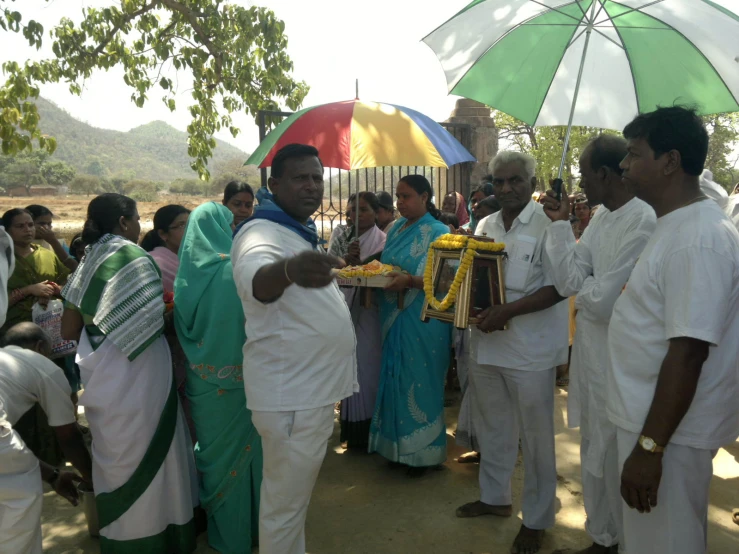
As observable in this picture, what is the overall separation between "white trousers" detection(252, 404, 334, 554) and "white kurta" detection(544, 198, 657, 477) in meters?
1.29

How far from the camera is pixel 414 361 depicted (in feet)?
13.4

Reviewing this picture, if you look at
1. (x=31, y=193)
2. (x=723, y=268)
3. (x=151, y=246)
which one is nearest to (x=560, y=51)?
(x=723, y=268)

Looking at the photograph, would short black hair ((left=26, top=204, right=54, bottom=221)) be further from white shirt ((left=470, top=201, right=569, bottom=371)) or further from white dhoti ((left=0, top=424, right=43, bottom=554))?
white shirt ((left=470, top=201, right=569, bottom=371))

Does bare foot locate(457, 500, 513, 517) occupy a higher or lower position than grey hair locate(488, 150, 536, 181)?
lower

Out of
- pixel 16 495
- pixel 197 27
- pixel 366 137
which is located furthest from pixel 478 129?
pixel 16 495

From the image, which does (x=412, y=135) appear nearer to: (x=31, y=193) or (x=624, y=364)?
(x=624, y=364)

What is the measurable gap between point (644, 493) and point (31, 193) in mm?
41699

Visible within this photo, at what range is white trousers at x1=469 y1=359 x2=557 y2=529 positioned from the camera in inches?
126

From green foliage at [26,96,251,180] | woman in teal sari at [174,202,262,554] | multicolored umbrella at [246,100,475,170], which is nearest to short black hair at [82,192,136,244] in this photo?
woman in teal sari at [174,202,262,554]

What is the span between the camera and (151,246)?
416 cm

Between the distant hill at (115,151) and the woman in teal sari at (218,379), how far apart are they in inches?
2471

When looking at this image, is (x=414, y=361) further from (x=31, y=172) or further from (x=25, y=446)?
(x=31, y=172)

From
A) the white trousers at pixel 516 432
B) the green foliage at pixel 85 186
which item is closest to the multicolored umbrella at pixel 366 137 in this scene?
the white trousers at pixel 516 432

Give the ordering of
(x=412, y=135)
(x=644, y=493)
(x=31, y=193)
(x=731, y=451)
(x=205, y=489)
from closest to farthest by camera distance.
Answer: (x=644, y=493) → (x=205, y=489) → (x=412, y=135) → (x=731, y=451) → (x=31, y=193)
